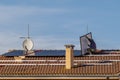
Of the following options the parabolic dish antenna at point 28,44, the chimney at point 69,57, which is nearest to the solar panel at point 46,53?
the parabolic dish antenna at point 28,44

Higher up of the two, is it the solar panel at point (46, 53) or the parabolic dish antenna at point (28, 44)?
the parabolic dish antenna at point (28, 44)

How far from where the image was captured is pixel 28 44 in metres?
49.2

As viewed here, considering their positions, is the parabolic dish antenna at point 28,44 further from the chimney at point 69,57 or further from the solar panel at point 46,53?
the chimney at point 69,57

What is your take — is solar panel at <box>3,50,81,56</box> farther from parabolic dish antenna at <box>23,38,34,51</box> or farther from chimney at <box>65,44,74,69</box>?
chimney at <box>65,44,74,69</box>

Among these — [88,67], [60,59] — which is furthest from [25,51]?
[88,67]

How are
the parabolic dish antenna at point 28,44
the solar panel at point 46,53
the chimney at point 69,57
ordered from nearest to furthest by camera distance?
the chimney at point 69,57 → the solar panel at point 46,53 → the parabolic dish antenna at point 28,44


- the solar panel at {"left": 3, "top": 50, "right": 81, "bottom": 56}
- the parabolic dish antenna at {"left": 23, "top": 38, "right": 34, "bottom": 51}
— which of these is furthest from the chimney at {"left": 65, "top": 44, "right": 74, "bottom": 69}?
the parabolic dish antenna at {"left": 23, "top": 38, "right": 34, "bottom": 51}

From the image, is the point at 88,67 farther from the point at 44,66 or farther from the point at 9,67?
the point at 9,67

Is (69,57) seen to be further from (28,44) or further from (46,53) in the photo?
(28,44)

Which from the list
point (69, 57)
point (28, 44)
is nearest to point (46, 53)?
point (28, 44)

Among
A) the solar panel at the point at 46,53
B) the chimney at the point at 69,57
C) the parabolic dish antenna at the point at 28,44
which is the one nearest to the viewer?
the chimney at the point at 69,57

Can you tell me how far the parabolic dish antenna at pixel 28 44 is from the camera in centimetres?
4903

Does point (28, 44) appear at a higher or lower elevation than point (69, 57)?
higher

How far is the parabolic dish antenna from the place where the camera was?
1930 inches
